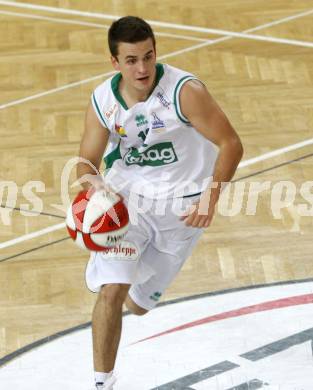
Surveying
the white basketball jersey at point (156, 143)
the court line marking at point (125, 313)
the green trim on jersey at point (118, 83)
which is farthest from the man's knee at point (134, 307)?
the green trim on jersey at point (118, 83)

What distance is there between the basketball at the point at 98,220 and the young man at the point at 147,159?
11 centimetres

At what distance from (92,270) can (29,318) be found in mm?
1174

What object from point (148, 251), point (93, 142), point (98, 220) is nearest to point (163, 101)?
point (93, 142)

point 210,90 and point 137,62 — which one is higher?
point 137,62

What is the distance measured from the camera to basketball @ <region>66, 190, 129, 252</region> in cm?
591

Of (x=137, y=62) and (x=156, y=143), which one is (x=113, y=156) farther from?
(x=137, y=62)

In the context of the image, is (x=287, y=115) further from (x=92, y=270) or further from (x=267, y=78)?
(x=92, y=270)

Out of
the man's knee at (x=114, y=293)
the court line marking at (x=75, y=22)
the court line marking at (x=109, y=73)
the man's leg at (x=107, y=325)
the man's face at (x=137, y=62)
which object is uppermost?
the man's face at (x=137, y=62)

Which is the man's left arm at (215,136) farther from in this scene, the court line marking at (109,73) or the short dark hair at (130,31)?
the court line marking at (109,73)

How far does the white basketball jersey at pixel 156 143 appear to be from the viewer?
608cm

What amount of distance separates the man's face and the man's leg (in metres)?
1.08

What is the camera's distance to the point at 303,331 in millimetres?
6809

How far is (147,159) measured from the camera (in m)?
6.21

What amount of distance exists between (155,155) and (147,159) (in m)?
0.05
